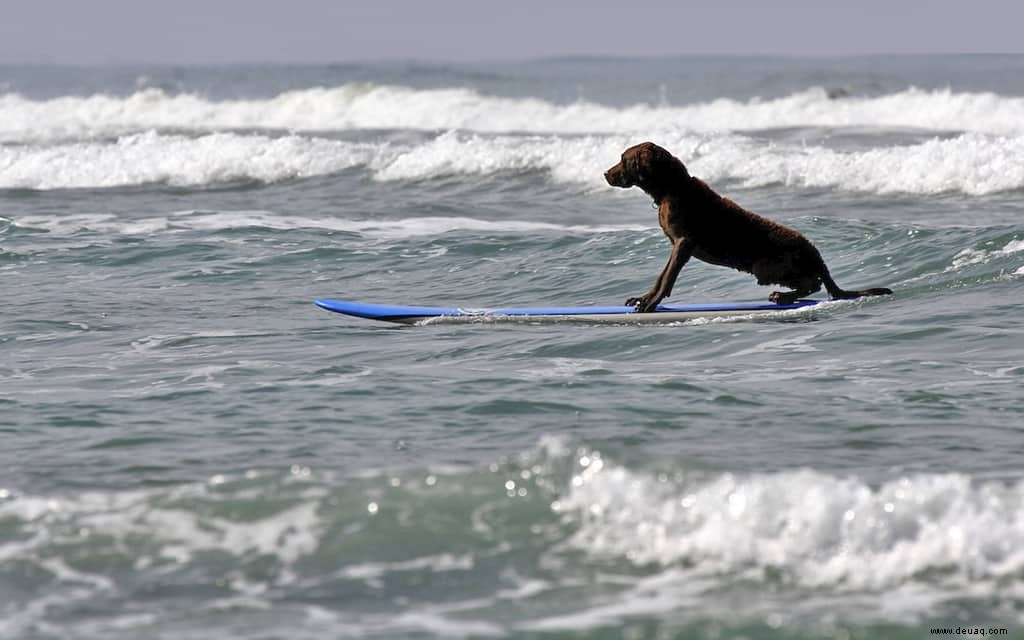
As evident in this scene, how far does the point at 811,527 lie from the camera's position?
5434 millimetres

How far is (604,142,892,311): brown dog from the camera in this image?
9.94 metres

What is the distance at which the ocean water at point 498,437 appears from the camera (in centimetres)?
509

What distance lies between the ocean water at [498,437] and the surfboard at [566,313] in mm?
101

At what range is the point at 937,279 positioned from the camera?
39.2 ft

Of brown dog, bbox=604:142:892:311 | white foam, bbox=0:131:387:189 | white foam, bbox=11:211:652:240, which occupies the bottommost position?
white foam, bbox=11:211:652:240

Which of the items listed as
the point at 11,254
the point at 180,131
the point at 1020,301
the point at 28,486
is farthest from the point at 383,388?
the point at 180,131

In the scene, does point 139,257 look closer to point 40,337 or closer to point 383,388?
point 40,337

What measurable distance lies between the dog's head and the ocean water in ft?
3.25

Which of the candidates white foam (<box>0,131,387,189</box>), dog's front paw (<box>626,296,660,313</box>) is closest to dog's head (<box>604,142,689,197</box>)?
dog's front paw (<box>626,296,660,313</box>)

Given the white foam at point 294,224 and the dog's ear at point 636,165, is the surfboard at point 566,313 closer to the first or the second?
the dog's ear at point 636,165

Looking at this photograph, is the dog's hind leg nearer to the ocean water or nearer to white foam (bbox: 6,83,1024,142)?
the ocean water

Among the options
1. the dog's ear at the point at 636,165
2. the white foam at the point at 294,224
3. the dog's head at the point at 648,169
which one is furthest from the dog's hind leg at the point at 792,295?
the white foam at the point at 294,224

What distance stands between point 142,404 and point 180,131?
2746 cm

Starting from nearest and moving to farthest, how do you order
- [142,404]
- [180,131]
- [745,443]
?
[745,443], [142,404], [180,131]
